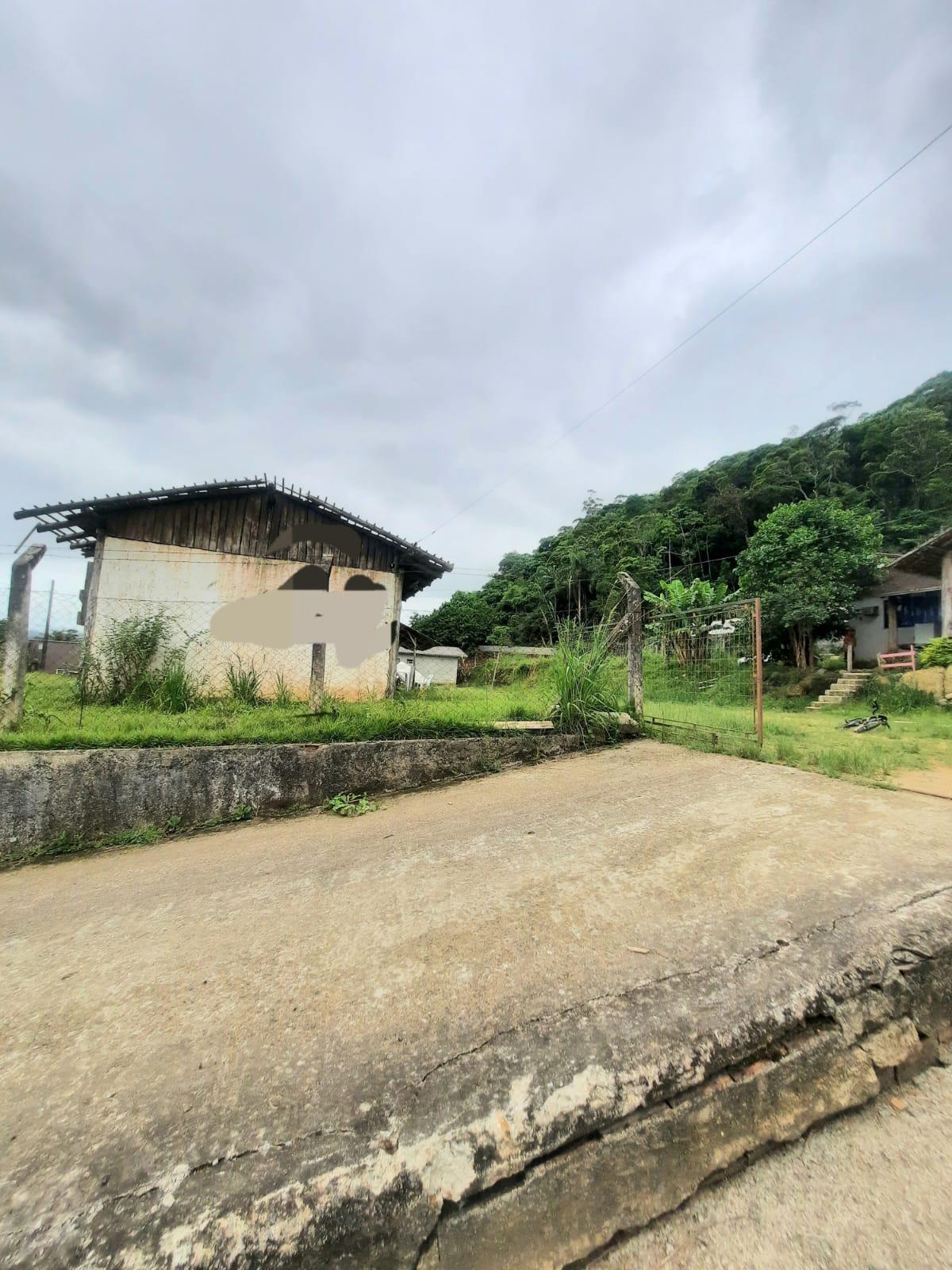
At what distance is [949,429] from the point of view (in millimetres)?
30547

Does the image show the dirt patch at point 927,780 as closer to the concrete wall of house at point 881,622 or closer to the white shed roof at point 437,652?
the concrete wall of house at point 881,622

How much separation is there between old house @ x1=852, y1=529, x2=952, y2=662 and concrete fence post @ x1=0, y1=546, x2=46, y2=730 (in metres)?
19.1

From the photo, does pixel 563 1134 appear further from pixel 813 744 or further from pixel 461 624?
pixel 461 624

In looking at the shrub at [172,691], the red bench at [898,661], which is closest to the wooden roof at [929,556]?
the red bench at [898,661]

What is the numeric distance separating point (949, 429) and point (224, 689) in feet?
135

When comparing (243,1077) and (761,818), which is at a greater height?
(761,818)

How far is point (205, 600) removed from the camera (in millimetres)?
8430

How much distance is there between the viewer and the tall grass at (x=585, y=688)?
512 centimetres

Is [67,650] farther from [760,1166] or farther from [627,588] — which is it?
[760,1166]

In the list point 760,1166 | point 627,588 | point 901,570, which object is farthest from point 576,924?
point 901,570

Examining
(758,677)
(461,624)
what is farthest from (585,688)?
(461,624)

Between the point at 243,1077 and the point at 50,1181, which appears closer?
the point at 50,1181

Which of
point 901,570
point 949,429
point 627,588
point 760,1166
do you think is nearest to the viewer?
point 760,1166

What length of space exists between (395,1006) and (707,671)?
15.3 feet
